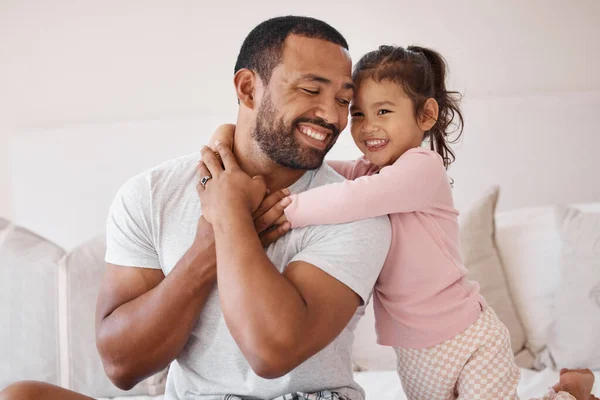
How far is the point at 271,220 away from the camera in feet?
4.66

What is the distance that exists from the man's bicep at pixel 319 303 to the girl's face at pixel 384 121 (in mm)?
419

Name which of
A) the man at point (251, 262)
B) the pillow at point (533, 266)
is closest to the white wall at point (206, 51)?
the pillow at point (533, 266)

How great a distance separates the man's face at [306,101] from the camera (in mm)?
1524

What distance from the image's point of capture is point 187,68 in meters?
2.96

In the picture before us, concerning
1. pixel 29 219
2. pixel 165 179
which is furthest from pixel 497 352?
pixel 29 219

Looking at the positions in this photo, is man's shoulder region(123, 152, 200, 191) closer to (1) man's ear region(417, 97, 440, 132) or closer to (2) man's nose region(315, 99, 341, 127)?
(2) man's nose region(315, 99, 341, 127)

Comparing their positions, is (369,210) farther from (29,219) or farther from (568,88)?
(29,219)

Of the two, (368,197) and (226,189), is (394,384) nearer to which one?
(368,197)

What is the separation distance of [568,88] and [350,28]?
0.91 meters

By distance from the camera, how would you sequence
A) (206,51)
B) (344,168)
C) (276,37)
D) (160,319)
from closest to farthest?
(160,319) → (276,37) → (344,168) → (206,51)

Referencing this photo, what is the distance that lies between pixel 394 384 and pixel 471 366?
72cm

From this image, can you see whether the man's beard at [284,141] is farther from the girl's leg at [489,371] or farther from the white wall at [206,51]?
the white wall at [206,51]

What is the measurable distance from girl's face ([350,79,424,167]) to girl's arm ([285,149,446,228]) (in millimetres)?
112

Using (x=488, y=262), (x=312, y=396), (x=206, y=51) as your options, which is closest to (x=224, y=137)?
(x=312, y=396)
